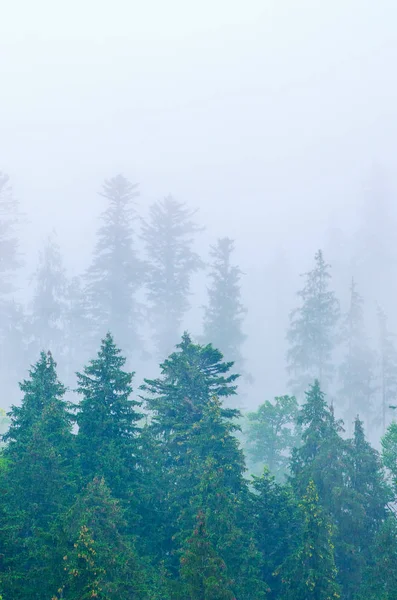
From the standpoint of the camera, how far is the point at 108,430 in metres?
20.5

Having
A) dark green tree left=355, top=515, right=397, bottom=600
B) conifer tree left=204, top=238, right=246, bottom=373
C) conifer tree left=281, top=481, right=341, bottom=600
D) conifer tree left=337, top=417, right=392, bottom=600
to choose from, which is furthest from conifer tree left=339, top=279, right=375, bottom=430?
conifer tree left=281, top=481, right=341, bottom=600

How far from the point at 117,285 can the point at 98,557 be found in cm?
4415

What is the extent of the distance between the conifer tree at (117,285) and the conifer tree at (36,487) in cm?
3371

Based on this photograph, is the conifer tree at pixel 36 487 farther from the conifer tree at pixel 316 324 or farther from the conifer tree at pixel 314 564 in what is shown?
the conifer tree at pixel 316 324

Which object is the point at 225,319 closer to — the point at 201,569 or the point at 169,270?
the point at 169,270

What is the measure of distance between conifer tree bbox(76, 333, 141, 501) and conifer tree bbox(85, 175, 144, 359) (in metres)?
32.8

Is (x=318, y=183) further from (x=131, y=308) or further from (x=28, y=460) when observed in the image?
(x=28, y=460)

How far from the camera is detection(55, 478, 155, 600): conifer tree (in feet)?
41.5

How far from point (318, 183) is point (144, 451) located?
13320 centimetres

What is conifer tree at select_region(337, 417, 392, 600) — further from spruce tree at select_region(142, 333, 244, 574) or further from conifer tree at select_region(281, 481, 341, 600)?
spruce tree at select_region(142, 333, 244, 574)

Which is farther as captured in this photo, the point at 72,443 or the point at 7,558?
the point at 72,443

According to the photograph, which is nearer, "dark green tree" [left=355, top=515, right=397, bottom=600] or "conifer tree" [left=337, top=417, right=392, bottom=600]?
"dark green tree" [left=355, top=515, right=397, bottom=600]

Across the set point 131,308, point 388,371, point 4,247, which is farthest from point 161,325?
point 388,371

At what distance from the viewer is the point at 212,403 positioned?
69.6ft
